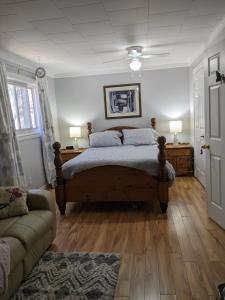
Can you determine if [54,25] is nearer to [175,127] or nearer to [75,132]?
[75,132]

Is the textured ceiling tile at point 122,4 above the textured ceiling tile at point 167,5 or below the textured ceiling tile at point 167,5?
above

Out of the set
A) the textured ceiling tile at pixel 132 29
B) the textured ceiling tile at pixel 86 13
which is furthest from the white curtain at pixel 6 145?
the textured ceiling tile at pixel 132 29

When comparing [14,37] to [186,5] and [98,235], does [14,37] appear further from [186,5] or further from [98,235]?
[98,235]

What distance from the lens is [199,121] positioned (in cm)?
442

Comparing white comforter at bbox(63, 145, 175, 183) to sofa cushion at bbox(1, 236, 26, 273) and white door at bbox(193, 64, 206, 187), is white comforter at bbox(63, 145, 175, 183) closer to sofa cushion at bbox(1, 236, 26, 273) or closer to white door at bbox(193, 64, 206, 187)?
white door at bbox(193, 64, 206, 187)

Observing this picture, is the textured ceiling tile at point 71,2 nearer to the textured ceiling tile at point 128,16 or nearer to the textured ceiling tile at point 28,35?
the textured ceiling tile at point 128,16

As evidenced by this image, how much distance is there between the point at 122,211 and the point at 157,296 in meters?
1.70

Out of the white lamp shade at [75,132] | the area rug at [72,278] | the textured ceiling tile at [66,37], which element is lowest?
the area rug at [72,278]

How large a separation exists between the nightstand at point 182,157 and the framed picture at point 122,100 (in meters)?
1.11

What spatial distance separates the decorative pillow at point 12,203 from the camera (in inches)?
90.9

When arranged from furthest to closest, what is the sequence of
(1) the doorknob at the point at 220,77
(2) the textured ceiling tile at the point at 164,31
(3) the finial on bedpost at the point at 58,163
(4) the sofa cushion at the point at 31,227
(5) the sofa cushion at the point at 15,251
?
(3) the finial on bedpost at the point at 58,163 → (2) the textured ceiling tile at the point at 164,31 → (1) the doorknob at the point at 220,77 → (4) the sofa cushion at the point at 31,227 → (5) the sofa cushion at the point at 15,251

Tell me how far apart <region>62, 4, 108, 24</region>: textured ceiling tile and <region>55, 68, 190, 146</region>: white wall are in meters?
2.89

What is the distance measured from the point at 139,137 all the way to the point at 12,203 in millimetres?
→ 3067

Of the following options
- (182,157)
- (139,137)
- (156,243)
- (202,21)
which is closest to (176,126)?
(182,157)
